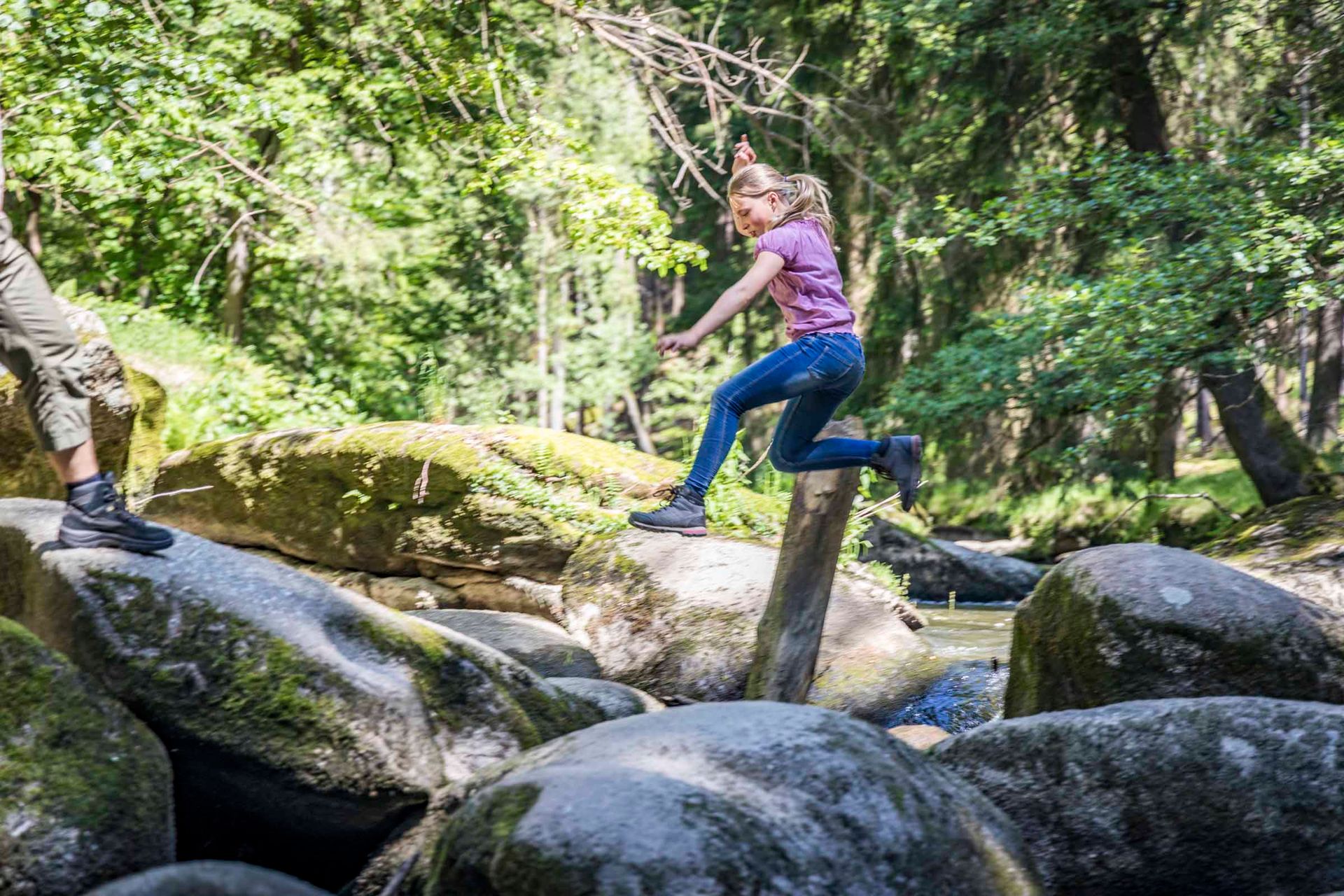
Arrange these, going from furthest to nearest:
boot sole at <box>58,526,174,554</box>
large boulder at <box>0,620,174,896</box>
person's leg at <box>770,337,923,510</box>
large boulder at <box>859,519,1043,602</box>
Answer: large boulder at <box>859,519,1043,602</box>, person's leg at <box>770,337,923,510</box>, boot sole at <box>58,526,174,554</box>, large boulder at <box>0,620,174,896</box>

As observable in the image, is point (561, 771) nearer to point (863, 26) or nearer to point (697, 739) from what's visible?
point (697, 739)

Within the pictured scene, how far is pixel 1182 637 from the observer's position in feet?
19.0

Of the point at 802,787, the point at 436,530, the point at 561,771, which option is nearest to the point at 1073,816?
the point at 802,787

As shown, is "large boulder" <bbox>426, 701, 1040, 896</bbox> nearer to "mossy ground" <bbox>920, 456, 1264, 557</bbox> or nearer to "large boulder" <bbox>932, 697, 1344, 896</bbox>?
"large boulder" <bbox>932, 697, 1344, 896</bbox>

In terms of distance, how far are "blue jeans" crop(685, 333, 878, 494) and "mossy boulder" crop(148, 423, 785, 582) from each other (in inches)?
113

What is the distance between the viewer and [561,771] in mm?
3637

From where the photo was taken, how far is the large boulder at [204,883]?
9.77 ft

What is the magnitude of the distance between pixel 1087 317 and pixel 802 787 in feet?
30.8

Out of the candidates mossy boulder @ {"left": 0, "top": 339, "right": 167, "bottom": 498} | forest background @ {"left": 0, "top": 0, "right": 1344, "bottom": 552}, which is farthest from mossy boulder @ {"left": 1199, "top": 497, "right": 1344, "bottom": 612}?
mossy boulder @ {"left": 0, "top": 339, "right": 167, "bottom": 498}

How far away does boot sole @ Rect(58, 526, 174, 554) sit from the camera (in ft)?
15.3

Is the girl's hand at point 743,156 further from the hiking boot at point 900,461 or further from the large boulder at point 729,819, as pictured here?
the large boulder at point 729,819

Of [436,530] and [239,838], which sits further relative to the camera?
[436,530]

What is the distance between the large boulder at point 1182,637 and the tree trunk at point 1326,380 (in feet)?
24.6

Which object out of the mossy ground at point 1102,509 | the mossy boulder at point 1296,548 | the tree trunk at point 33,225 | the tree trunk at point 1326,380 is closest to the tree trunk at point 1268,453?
the tree trunk at point 1326,380
